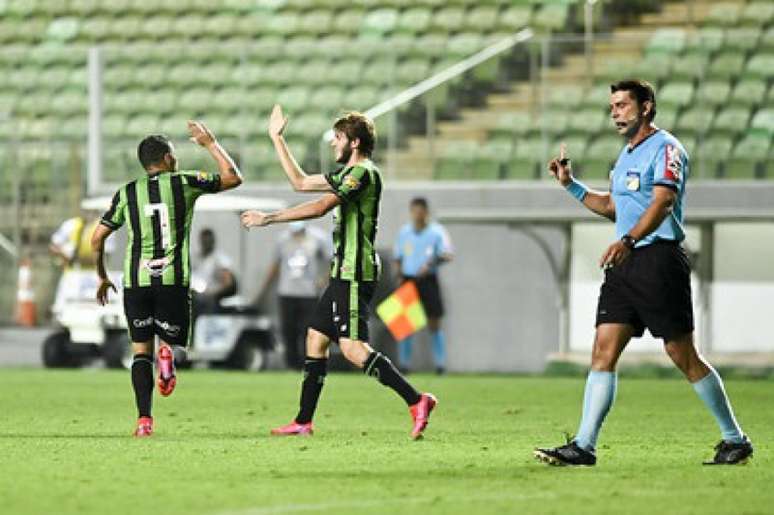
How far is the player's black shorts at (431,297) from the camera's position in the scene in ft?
73.5

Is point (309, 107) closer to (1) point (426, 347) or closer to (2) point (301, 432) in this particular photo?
(1) point (426, 347)

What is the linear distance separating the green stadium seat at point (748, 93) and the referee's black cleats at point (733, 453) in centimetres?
1338

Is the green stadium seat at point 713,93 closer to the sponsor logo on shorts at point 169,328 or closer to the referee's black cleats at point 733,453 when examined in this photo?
the sponsor logo on shorts at point 169,328

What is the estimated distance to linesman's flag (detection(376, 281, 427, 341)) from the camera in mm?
22203

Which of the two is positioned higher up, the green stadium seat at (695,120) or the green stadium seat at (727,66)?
the green stadium seat at (727,66)

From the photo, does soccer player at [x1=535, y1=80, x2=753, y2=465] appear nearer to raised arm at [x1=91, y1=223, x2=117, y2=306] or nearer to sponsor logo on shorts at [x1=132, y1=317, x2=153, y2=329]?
sponsor logo on shorts at [x1=132, y1=317, x2=153, y2=329]

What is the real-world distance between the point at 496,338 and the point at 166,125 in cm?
566

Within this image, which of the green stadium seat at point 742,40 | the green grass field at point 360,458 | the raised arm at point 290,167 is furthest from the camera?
the green stadium seat at point 742,40

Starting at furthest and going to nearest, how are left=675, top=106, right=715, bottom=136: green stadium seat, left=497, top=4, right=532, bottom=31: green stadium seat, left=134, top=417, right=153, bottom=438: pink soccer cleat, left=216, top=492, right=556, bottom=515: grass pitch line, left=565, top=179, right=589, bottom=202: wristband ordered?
left=497, top=4, right=532, bottom=31: green stadium seat
left=675, top=106, right=715, bottom=136: green stadium seat
left=134, top=417, right=153, bottom=438: pink soccer cleat
left=565, top=179, right=589, bottom=202: wristband
left=216, top=492, right=556, bottom=515: grass pitch line

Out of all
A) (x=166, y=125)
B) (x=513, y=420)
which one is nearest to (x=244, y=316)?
(x=166, y=125)

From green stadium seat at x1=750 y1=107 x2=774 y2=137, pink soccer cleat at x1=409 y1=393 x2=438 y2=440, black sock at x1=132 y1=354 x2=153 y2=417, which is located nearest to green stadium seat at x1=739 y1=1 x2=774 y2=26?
green stadium seat at x1=750 y1=107 x2=774 y2=137

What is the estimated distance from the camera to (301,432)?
12.0 metres

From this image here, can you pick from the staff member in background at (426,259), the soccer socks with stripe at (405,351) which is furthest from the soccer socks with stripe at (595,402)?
the soccer socks with stripe at (405,351)

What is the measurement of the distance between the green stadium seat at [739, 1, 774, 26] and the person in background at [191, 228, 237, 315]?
276 inches
